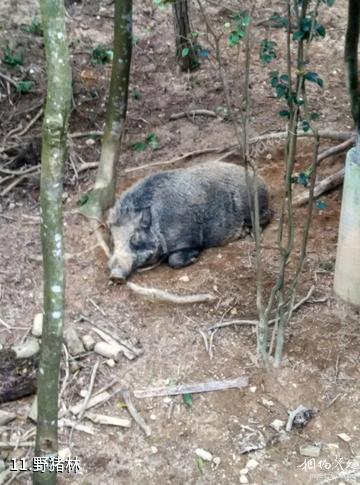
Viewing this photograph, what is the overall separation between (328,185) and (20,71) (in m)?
3.83

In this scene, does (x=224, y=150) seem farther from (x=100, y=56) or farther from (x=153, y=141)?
(x=100, y=56)

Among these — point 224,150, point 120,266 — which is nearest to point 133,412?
point 120,266

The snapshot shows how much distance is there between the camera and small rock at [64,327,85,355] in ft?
16.1

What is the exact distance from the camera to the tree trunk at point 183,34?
814cm

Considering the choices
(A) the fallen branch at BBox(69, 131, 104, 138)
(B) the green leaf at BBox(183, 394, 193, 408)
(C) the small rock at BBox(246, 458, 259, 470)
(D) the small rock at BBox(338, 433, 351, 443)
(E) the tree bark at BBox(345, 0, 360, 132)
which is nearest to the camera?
(C) the small rock at BBox(246, 458, 259, 470)

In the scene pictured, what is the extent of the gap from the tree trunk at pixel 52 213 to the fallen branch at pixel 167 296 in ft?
6.21

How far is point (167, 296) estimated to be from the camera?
549 cm

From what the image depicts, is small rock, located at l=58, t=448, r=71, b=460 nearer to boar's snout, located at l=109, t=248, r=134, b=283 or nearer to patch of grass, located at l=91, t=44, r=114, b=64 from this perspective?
boar's snout, located at l=109, t=248, r=134, b=283

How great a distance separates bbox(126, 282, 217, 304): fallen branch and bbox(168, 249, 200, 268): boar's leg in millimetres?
446

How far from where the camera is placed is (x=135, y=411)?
4508 mm

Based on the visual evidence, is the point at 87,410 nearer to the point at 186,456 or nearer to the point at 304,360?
the point at 186,456

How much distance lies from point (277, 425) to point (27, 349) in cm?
168

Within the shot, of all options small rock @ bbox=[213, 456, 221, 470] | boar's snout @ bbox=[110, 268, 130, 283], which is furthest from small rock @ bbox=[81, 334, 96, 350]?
small rock @ bbox=[213, 456, 221, 470]

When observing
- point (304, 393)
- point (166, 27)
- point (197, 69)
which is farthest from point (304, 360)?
point (166, 27)
